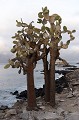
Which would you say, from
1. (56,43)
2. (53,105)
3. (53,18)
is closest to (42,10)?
(53,18)

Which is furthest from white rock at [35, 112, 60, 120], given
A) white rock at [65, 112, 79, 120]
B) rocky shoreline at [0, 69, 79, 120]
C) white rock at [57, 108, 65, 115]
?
white rock at [65, 112, 79, 120]

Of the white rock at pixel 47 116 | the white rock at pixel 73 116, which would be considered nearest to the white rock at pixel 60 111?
the white rock at pixel 47 116

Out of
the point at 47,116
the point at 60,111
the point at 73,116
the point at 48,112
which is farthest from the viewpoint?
the point at 60,111

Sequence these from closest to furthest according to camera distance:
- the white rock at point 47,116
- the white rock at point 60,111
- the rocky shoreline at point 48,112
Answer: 1. the white rock at point 47,116
2. the rocky shoreline at point 48,112
3. the white rock at point 60,111

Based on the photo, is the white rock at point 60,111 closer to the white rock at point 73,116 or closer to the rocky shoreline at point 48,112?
the rocky shoreline at point 48,112

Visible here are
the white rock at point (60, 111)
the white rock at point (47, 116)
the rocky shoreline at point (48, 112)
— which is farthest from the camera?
the white rock at point (60, 111)

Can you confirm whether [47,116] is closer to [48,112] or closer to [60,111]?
[48,112]

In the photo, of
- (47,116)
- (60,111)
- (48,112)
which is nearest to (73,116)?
(60,111)

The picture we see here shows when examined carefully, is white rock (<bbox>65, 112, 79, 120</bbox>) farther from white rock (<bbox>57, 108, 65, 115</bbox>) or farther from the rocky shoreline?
white rock (<bbox>57, 108, 65, 115</bbox>)

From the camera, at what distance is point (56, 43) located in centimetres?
1459

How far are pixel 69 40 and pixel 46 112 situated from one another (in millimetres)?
3651

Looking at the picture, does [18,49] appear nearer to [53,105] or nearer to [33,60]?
[33,60]

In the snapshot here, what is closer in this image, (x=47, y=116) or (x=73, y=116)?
(x=73, y=116)

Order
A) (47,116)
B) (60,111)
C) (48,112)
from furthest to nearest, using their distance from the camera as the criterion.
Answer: (60,111) → (48,112) → (47,116)
